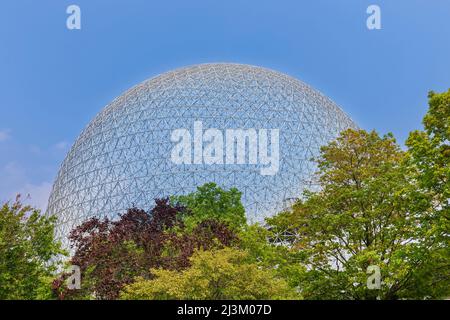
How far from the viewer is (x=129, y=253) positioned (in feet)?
79.7

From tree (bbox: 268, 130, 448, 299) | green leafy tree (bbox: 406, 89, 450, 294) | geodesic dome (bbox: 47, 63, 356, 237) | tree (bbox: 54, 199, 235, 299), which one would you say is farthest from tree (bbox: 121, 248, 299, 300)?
geodesic dome (bbox: 47, 63, 356, 237)

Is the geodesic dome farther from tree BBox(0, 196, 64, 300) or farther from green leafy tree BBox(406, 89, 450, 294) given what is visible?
green leafy tree BBox(406, 89, 450, 294)

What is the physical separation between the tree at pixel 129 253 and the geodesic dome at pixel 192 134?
63.2 feet

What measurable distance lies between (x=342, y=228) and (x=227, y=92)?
3228 cm

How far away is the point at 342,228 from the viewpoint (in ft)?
72.9

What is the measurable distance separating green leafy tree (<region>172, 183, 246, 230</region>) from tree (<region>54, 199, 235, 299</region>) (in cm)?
444

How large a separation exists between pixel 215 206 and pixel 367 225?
497 inches

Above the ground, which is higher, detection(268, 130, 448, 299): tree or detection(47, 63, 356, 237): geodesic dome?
detection(47, 63, 356, 237): geodesic dome

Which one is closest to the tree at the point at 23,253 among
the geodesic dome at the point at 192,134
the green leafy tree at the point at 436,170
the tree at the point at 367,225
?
the tree at the point at 367,225

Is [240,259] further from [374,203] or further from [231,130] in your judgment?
[231,130]

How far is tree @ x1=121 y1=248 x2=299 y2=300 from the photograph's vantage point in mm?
18094
